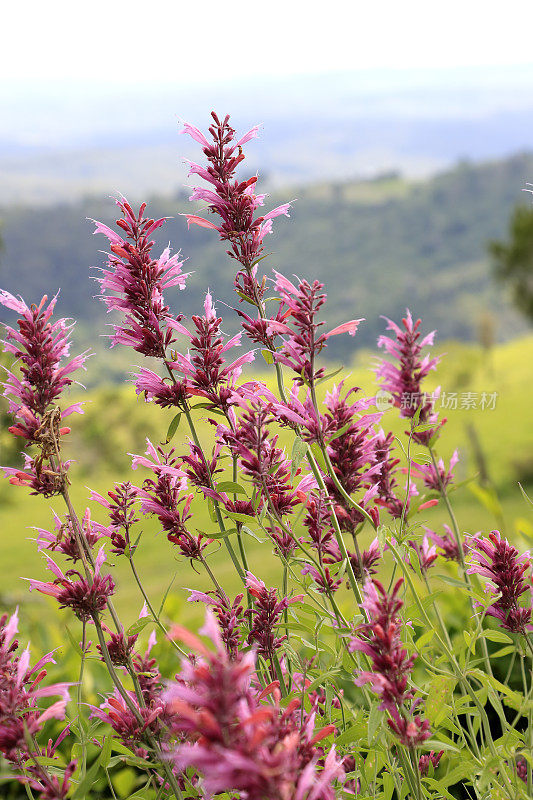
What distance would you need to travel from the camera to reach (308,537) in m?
1.84

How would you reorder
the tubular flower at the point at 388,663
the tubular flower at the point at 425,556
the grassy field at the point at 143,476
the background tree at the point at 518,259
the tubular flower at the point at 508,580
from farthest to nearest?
the background tree at the point at 518,259 → the grassy field at the point at 143,476 → the tubular flower at the point at 425,556 → the tubular flower at the point at 508,580 → the tubular flower at the point at 388,663

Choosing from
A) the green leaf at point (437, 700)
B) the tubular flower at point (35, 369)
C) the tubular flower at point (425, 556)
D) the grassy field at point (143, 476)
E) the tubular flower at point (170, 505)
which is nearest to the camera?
the green leaf at point (437, 700)

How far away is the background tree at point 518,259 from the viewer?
18.7 m

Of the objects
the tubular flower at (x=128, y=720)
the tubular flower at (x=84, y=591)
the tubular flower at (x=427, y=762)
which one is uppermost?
the tubular flower at (x=84, y=591)

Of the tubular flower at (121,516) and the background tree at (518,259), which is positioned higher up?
the background tree at (518,259)

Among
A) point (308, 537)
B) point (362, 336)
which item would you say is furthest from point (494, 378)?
point (362, 336)

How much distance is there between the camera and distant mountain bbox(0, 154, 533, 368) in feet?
361

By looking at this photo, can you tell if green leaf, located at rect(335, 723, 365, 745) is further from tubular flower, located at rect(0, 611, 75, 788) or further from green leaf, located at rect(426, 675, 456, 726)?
tubular flower, located at rect(0, 611, 75, 788)

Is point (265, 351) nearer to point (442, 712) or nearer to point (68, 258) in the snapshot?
point (442, 712)

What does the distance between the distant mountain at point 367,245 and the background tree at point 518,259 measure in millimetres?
84603

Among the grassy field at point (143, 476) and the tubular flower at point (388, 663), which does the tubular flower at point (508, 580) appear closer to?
the tubular flower at point (388, 663)

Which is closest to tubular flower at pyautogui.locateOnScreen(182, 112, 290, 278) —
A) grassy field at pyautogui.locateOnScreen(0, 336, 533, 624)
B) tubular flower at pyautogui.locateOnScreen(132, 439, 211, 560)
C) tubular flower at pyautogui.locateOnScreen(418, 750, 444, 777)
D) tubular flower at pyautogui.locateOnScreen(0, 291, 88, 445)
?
tubular flower at pyautogui.locateOnScreen(0, 291, 88, 445)

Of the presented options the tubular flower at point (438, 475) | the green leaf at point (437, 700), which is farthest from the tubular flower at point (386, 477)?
the green leaf at point (437, 700)

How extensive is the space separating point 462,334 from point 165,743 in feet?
355
